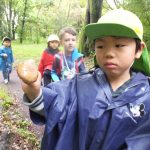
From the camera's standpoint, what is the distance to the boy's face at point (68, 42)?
495 centimetres

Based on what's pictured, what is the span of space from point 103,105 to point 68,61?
118 inches

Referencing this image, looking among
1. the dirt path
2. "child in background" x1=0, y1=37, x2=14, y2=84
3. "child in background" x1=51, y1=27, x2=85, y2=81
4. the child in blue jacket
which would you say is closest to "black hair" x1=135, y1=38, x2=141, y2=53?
the child in blue jacket

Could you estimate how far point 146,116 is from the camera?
1960 millimetres

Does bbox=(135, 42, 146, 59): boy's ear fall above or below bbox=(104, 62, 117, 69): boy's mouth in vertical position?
above

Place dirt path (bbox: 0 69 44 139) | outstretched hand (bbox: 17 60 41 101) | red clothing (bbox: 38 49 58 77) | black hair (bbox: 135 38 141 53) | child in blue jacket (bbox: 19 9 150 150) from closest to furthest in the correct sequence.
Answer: outstretched hand (bbox: 17 60 41 101), child in blue jacket (bbox: 19 9 150 150), black hair (bbox: 135 38 141 53), dirt path (bbox: 0 69 44 139), red clothing (bbox: 38 49 58 77)

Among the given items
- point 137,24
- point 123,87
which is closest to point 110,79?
point 123,87

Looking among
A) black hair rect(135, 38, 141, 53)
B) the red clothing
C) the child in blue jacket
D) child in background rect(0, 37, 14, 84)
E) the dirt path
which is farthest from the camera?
child in background rect(0, 37, 14, 84)

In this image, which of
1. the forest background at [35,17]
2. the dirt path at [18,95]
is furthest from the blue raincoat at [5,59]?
the forest background at [35,17]

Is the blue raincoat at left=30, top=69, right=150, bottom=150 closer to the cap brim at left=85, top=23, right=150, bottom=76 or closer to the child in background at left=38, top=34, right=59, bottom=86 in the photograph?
the cap brim at left=85, top=23, right=150, bottom=76

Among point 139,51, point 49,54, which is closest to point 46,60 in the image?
point 49,54

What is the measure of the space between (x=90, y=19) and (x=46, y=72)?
10.4m

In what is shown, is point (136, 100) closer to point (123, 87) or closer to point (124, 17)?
point (123, 87)

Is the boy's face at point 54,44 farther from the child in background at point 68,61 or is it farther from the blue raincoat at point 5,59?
the blue raincoat at point 5,59

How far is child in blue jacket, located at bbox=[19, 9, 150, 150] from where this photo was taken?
192 cm
